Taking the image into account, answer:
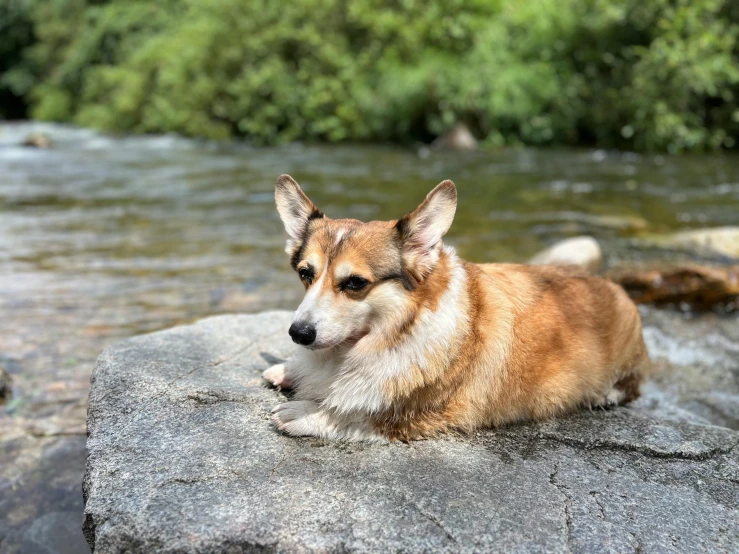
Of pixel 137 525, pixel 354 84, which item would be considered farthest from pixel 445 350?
pixel 354 84

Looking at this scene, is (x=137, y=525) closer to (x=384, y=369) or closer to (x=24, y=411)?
(x=384, y=369)

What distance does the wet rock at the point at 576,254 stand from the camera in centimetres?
817

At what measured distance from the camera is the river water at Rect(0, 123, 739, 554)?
493cm

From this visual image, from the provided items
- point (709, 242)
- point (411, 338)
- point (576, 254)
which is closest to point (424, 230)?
point (411, 338)

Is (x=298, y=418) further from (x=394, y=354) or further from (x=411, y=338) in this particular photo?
(x=411, y=338)

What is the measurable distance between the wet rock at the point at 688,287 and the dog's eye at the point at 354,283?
5.09 metres

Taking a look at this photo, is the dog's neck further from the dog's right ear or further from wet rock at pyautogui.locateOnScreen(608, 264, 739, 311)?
wet rock at pyautogui.locateOnScreen(608, 264, 739, 311)

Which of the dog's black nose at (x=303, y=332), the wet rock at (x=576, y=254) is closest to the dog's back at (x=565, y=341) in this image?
the dog's black nose at (x=303, y=332)

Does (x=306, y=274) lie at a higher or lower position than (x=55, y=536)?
higher

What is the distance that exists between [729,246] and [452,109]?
42.7 ft

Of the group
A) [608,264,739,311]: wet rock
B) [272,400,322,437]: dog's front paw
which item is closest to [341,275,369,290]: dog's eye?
[272,400,322,437]: dog's front paw

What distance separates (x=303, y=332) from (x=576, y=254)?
234 inches

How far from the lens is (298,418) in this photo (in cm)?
355

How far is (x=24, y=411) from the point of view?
501 cm
